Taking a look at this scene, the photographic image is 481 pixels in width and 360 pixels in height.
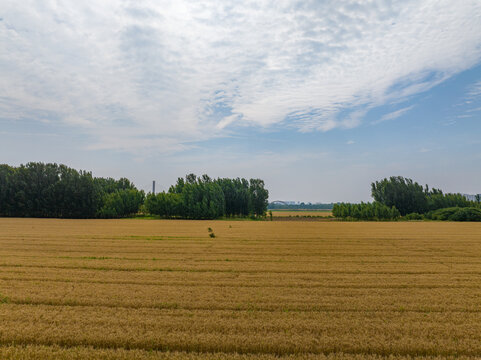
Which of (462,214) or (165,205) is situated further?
(165,205)

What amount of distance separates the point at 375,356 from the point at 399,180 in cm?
9958

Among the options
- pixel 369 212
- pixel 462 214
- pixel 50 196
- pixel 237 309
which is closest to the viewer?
pixel 237 309

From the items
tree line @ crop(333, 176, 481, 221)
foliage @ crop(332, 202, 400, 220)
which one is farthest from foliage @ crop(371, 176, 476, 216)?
foliage @ crop(332, 202, 400, 220)

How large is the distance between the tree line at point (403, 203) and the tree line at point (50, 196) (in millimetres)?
62316

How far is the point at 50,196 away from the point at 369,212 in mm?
78695

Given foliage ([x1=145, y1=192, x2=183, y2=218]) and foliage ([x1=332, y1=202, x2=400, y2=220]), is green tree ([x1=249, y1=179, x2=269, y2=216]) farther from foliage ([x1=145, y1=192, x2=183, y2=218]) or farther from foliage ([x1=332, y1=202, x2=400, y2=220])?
foliage ([x1=145, y1=192, x2=183, y2=218])

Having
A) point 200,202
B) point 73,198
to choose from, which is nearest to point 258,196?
point 200,202

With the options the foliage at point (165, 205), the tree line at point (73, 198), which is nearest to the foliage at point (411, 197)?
the tree line at point (73, 198)

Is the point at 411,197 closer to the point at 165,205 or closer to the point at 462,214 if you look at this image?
the point at 462,214

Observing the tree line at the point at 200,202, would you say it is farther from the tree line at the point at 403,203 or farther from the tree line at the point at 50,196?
the tree line at the point at 403,203

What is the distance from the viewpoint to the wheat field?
677cm

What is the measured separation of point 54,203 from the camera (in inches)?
2771

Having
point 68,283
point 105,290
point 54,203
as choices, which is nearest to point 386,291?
point 105,290

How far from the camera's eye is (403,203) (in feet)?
296
